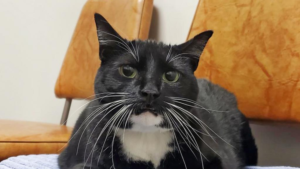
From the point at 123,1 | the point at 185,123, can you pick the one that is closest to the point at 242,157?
the point at 185,123

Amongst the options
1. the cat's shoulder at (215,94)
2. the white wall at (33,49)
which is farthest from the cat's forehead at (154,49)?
the white wall at (33,49)

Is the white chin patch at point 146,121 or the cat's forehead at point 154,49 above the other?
the cat's forehead at point 154,49

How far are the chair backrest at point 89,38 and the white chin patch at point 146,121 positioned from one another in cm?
73

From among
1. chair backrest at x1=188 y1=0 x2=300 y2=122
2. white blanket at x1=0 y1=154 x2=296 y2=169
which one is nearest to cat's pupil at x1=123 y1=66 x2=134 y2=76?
white blanket at x1=0 y1=154 x2=296 y2=169

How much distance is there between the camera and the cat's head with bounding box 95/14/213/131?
68 cm

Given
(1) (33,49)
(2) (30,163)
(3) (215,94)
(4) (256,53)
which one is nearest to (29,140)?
(2) (30,163)

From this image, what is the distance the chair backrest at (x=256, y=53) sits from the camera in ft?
3.22

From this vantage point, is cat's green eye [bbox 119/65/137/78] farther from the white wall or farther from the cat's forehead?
the white wall

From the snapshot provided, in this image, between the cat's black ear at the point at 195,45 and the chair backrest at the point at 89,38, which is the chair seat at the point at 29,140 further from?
the cat's black ear at the point at 195,45

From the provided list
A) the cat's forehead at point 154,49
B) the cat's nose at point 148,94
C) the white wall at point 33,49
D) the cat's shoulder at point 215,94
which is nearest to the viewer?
the cat's nose at point 148,94

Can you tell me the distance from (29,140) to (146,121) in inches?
21.4

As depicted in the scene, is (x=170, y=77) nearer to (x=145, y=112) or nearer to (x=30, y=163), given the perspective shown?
A: (x=145, y=112)

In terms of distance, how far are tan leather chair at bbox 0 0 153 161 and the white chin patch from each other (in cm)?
50

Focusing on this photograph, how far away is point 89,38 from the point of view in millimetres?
1618
